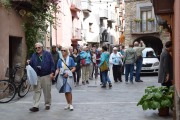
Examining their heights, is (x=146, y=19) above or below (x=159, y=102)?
above

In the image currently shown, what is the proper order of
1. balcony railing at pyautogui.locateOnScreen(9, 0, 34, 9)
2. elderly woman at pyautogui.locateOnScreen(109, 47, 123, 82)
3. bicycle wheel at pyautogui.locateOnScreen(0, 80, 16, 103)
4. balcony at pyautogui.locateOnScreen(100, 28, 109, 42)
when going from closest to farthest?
1. bicycle wheel at pyautogui.locateOnScreen(0, 80, 16, 103)
2. balcony railing at pyautogui.locateOnScreen(9, 0, 34, 9)
3. elderly woman at pyautogui.locateOnScreen(109, 47, 123, 82)
4. balcony at pyautogui.locateOnScreen(100, 28, 109, 42)

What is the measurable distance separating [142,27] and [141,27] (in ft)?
0.38

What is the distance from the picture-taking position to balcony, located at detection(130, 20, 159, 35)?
1267 inches

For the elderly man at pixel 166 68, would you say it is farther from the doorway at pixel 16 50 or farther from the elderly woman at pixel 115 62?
the elderly woman at pixel 115 62

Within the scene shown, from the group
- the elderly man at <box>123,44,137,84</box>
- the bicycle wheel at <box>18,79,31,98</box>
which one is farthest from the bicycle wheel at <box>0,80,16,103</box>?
the elderly man at <box>123,44,137,84</box>

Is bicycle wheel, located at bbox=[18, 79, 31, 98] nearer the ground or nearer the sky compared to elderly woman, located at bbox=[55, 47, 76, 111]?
nearer the ground

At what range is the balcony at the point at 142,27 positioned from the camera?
3219 centimetres

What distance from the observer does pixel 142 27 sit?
107ft

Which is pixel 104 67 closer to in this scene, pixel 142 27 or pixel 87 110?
pixel 87 110

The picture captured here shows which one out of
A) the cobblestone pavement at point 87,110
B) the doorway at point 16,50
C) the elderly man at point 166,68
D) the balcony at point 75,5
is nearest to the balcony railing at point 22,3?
the doorway at point 16,50

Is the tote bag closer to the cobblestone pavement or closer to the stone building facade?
the cobblestone pavement

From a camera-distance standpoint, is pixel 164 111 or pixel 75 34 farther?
pixel 75 34

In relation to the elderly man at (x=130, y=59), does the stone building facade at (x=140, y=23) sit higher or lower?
higher

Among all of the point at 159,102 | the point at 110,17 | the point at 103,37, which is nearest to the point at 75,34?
the point at 103,37
